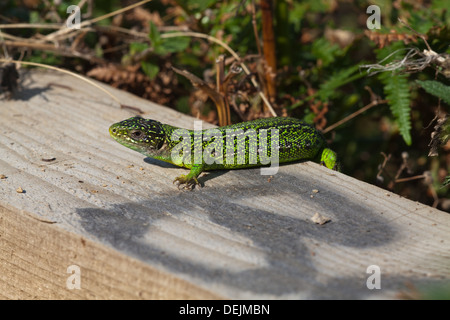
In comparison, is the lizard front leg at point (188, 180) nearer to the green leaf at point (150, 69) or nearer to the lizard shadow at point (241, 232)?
the lizard shadow at point (241, 232)

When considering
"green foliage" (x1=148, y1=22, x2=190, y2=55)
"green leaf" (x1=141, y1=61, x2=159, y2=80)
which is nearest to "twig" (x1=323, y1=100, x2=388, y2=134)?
"green foliage" (x1=148, y1=22, x2=190, y2=55)

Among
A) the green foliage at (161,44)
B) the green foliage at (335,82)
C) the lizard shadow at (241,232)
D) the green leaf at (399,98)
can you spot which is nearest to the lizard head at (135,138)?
the lizard shadow at (241,232)

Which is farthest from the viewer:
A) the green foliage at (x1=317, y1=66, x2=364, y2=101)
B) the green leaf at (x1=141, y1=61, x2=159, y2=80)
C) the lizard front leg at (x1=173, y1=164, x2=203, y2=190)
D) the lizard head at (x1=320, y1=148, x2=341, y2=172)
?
the green leaf at (x1=141, y1=61, x2=159, y2=80)

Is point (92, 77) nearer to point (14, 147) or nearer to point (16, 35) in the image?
point (16, 35)

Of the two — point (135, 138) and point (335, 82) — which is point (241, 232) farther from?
point (335, 82)

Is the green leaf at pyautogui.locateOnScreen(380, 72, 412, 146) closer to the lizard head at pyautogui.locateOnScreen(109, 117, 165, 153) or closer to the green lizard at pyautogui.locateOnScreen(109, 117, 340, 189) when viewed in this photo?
the green lizard at pyautogui.locateOnScreen(109, 117, 340, 189)

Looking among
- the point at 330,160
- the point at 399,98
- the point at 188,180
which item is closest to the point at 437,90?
the point at 399,98

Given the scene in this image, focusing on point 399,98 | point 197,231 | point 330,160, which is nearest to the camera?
point 197,231
